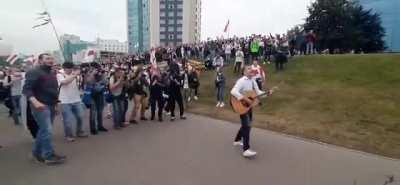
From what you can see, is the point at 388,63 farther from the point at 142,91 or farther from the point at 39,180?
the point at 39,180

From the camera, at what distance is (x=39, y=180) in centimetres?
709

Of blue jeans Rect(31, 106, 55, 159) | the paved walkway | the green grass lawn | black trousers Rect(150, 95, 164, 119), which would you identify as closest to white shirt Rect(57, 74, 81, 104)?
the paved walkway

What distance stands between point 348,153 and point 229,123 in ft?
15.2

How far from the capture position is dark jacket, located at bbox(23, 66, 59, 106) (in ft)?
25.5

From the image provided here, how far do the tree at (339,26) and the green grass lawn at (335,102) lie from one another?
15.5m

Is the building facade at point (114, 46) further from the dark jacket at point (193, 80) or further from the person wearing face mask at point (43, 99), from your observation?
the person wearing face mask at point (43, 99)

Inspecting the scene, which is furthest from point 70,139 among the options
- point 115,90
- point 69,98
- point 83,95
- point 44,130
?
point 44,130

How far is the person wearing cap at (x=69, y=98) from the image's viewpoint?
10.3 m

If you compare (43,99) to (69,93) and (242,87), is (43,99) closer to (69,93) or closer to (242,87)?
(69,93)

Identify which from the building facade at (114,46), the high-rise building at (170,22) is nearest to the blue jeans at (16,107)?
the building facade at (114,46)

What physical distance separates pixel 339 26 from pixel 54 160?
123ft

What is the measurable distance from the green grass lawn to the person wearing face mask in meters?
6.24

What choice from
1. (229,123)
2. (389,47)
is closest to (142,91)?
(229,123)

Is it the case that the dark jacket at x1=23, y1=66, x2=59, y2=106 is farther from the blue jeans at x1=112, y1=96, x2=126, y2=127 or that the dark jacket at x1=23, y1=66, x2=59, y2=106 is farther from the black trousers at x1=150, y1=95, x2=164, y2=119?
the black trousers at x1=150, y1=95, x2=164, y2=119
